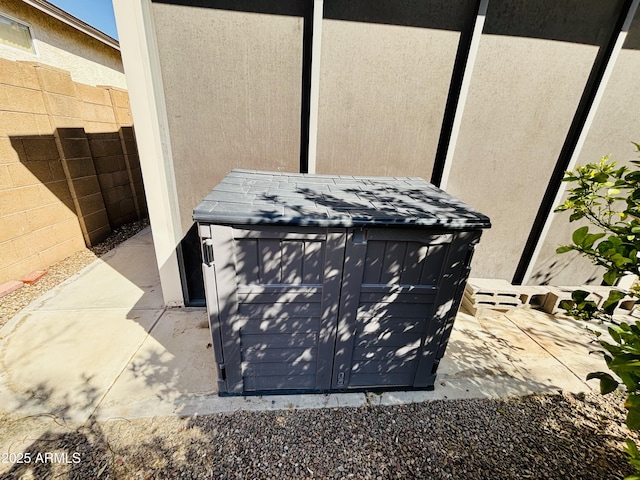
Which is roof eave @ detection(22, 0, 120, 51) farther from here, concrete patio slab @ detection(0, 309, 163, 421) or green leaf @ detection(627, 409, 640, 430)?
green leaf @ detection(627, 409, 640, 430)

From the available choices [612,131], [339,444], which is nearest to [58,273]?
[339,444]

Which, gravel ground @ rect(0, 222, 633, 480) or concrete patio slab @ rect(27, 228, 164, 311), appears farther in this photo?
concrete patio slab @ rect(27, 228, 164, 311)

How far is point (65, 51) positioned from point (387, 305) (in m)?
9.71

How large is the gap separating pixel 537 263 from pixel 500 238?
0.80m

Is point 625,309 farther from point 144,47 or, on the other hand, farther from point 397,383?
point 144,47

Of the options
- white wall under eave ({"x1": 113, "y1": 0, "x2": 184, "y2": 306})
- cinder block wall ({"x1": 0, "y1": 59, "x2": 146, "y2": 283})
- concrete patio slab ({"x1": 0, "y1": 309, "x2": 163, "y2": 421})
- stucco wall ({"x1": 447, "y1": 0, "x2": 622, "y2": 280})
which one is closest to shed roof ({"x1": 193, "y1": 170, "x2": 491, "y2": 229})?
white wall under eave ({"x1": 113, "y1": 0, "x2": 184, "y2": 306})

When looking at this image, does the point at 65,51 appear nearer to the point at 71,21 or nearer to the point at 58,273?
the point at 71,21

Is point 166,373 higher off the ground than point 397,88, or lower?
lower

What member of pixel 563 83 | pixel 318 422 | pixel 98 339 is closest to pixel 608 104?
pixel 563 83

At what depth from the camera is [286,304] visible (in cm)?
220

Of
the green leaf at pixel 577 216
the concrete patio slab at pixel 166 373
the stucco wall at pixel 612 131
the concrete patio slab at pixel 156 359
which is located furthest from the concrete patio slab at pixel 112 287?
the stucco wall at pixel 612 131

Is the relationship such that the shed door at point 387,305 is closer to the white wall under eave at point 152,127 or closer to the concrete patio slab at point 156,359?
the concrete patio slab at point 156,359

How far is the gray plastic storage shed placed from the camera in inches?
78.4

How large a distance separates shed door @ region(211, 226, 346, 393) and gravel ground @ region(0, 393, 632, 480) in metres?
0.34
